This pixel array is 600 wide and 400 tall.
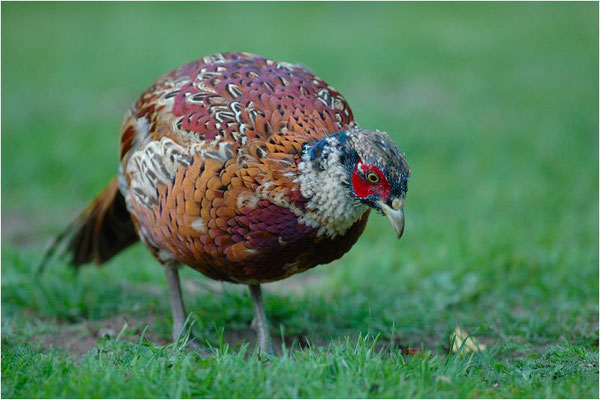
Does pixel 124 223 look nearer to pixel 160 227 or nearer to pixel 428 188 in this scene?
pixel 160 227

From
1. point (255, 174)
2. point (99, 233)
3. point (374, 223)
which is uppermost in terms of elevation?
point (255, 174)

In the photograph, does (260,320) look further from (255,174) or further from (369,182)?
(369,182)

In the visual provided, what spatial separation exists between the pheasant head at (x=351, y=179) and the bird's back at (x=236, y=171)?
2.9 inches

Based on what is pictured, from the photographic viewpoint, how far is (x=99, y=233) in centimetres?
554

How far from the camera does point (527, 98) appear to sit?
1038 cm

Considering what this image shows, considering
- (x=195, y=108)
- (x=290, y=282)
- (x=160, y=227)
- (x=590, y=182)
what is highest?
(x=195, y=108)

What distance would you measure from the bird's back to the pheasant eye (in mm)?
381

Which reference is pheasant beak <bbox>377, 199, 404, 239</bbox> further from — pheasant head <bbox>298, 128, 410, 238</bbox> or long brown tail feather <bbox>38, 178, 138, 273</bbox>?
long brown tail feather <bbox>38, 178, 138, 273</bbox>

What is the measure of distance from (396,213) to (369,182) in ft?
0.64

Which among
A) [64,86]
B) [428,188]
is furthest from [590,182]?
[64,86]

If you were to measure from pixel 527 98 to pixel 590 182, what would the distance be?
2605mm

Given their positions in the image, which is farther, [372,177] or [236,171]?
[236,171]

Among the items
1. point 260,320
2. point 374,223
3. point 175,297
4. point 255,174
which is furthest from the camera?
point 374,223

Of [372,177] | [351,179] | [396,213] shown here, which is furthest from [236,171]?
[396,213]
